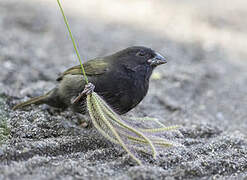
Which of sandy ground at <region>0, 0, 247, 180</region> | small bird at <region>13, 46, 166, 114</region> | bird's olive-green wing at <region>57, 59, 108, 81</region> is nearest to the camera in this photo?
sandy ground at <region>0, 0, 247, 180</region>

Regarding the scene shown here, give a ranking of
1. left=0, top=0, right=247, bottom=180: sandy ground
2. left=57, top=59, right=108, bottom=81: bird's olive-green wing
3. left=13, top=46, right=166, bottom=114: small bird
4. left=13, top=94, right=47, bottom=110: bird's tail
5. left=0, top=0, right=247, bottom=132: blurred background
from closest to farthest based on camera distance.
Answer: left=0, top=0, right=247, bottom=180: sandy ground, left=13, top=46, right=166, bottom=114: small bird, left=57, top=59, right=108, bottom=81: bird's olive-green wing, left=13, top=94, right=47, bottom=110: bird's tail, left=0, top=0, right=247, bottom=132: blurred background

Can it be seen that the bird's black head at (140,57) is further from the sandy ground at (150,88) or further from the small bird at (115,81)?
the sandy ground at (150,88)

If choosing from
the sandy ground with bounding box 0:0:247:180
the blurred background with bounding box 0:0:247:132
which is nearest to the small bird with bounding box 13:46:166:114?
the sandy ground with bounding box 0:0:247:180

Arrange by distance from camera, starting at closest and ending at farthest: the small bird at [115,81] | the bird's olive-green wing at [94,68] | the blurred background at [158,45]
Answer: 1. the small bird at [115,81]
2. the bird's olive-green wing at [94,68]
3. the blurred background at [158,45]

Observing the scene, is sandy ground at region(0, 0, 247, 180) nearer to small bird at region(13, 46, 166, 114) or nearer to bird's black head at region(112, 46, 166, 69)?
small bird at region(13, 46, 166, 114)

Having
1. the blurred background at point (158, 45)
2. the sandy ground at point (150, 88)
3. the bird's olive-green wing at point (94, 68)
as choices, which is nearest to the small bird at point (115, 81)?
the bird's olive-green wing at point (94, 68)

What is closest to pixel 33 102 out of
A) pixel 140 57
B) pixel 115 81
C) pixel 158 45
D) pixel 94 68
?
pixel 94 68
